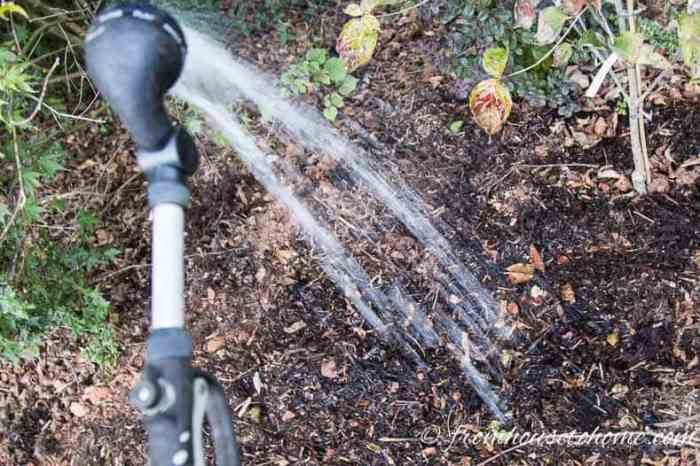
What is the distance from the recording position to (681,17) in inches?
58.7

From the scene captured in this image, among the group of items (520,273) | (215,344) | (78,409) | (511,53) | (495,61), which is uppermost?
(495,61)

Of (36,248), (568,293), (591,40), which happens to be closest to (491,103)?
(591,40)

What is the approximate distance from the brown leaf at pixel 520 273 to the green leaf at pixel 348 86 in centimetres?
88

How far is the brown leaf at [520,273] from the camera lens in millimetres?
2041

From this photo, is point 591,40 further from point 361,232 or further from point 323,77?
point 323,77

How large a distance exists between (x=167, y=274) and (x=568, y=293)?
1.39 m

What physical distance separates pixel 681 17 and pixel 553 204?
2.42 feet

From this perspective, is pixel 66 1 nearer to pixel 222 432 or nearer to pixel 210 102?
pixel 210 102

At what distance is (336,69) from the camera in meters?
2.45

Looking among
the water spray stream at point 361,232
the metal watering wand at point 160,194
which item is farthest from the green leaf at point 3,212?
the metal watering wand at point 160,194

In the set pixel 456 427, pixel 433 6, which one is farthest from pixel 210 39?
pixel 456 427

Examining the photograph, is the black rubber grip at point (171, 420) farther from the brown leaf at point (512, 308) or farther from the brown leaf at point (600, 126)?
the brown leaf at point (600, 126)

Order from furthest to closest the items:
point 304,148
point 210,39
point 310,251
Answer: point 210,39 → point 304,148 → point 310,251

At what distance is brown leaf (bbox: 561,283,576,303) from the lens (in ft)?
6.51
